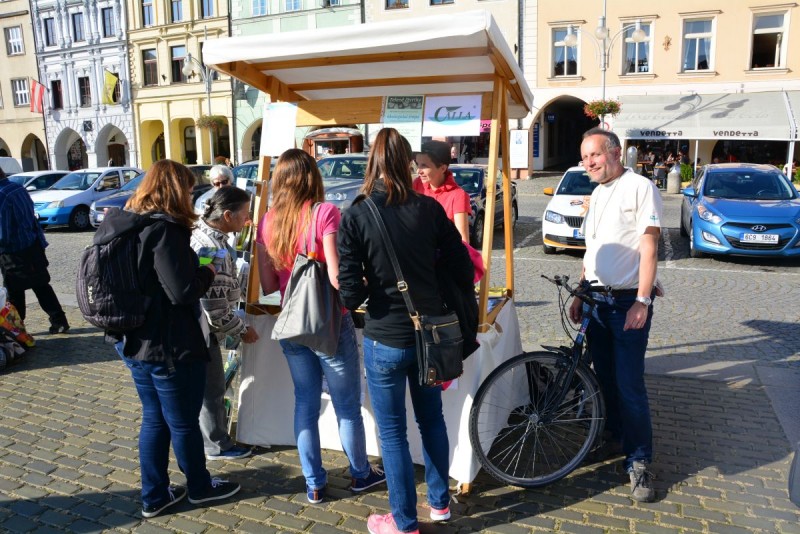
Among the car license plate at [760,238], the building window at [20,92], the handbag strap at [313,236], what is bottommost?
the car license plate at [760,238]

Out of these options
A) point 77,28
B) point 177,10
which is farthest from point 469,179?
point 77,28

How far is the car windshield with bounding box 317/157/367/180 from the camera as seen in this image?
13109 mm

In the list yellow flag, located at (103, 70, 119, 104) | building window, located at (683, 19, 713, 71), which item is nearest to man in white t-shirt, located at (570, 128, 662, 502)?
building window, located at (683, 19, 713, 71)

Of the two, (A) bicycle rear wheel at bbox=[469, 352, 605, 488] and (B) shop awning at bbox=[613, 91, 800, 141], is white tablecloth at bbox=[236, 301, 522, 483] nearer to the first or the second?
(A) bicycle rear wheel at bbox=[469, 352, 605, 488]

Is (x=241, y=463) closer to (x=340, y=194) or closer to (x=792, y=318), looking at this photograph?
(x=792, y=318)

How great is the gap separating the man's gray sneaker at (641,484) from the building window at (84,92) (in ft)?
130

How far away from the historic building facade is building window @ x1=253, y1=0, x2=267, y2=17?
26.1ft

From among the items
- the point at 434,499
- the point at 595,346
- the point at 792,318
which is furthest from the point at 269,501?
the point at 792,318

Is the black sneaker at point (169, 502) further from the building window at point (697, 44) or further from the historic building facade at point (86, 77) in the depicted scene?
the historic building facade at point (86, 77)

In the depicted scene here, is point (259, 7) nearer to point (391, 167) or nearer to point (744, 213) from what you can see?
point (744, 213)

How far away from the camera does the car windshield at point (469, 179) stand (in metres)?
12.5

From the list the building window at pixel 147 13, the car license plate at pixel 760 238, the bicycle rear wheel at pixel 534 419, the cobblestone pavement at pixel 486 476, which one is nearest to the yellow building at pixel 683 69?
the car license plate at pixel 760 238

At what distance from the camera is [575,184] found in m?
11.8

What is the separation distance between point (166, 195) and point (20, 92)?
43445 mm
